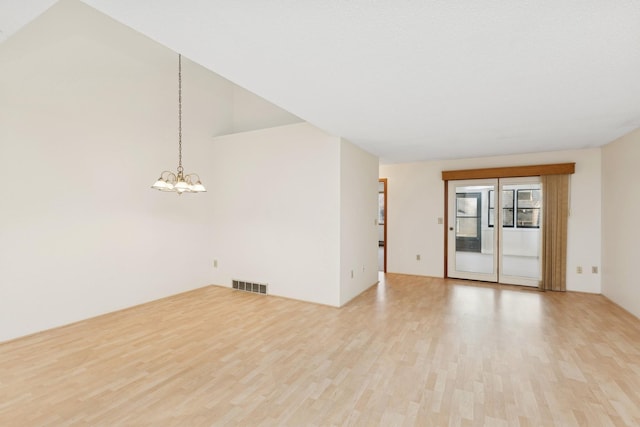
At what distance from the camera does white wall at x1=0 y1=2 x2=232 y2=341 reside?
3.05 metres

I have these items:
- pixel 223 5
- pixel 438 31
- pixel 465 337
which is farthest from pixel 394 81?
pixel 465 337

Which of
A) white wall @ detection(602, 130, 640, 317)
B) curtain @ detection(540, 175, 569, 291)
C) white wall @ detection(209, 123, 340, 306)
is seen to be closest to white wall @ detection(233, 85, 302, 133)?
white wall @ detection(209, 123, 340, 306)

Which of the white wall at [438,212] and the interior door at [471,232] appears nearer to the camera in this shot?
the white wall at [438,212]

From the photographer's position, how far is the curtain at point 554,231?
4930mm

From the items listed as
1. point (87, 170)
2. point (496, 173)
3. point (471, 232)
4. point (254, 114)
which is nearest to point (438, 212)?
point (471, 232)

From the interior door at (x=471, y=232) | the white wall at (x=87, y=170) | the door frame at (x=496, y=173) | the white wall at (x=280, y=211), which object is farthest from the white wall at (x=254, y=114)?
the interior door at (x=471, y=232)

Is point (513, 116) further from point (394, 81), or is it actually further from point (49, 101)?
point (49, 101)

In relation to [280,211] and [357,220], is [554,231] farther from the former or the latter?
[280,211]

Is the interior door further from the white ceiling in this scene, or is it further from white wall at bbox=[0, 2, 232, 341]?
white wall at bbox=[0, 2, 232, 341]

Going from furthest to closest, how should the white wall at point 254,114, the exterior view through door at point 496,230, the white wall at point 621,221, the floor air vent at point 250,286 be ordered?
the white wall at point 254,114 < the exterior view through door at point 496,230 < the floor air vent at point 250,286 < the white wall at point 621,221

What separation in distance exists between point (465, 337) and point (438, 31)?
2.98 meters

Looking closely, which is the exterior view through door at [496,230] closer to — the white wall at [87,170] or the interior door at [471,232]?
the interior door at [471,232]

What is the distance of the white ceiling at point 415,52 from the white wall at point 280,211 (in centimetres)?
113

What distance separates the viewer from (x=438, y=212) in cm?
600
